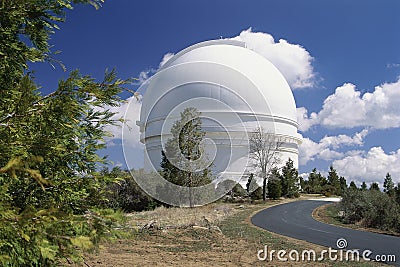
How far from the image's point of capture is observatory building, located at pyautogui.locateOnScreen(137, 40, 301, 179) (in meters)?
43.2

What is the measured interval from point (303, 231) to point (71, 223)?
1293 cm

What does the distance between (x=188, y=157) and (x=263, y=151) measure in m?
20.5

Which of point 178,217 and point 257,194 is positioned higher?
point 257,194

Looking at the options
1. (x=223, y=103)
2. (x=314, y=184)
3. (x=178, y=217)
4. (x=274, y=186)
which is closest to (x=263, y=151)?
(x=274, y=186)

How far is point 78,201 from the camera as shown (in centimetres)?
474

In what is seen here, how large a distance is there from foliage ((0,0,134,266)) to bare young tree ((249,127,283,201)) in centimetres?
3907

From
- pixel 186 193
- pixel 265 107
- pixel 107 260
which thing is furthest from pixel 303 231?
pixel 265 107

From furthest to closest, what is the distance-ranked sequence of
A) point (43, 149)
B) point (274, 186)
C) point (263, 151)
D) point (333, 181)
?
1. point (333, 181)
2. point (263, 151)
3. point (274, 186)
4. point (43, 149)

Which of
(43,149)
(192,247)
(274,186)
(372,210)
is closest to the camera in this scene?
(43,149)

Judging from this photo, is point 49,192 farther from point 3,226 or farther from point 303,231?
point 303,231

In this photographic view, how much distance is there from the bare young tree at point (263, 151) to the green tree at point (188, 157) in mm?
18567

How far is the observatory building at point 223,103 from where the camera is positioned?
1699 inches

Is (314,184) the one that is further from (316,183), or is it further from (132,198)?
(132,198)

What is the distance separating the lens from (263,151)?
44.1 m
